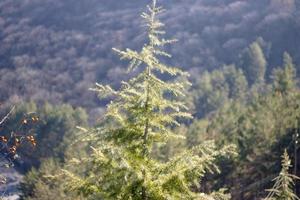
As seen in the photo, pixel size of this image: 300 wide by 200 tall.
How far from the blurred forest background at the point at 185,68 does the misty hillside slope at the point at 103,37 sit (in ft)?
1.09

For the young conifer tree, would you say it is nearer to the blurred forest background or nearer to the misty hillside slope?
the blurred forest background

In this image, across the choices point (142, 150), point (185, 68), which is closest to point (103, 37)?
point (185, 68)

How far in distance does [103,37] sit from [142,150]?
14406 centimetres

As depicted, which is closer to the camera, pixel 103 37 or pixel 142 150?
pixel 142 150

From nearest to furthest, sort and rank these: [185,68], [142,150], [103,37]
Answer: [142,150]
[185,68]
[103,37]

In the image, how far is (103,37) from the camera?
150750 millimetres

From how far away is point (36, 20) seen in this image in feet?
559

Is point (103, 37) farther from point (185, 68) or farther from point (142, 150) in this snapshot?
point (142, 150)

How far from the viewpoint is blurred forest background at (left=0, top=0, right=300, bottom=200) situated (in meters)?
41.1

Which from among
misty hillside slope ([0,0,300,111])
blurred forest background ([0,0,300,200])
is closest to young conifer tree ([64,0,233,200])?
blurred forest background ([0,0,300,200])

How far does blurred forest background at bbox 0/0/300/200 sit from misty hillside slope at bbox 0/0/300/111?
331 mm

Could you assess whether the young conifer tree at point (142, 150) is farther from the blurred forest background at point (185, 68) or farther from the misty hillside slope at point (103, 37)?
the misty hillside slope at point (103, 37)

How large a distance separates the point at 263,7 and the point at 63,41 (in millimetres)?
57737

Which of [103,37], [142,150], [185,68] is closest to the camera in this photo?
[142,150]
